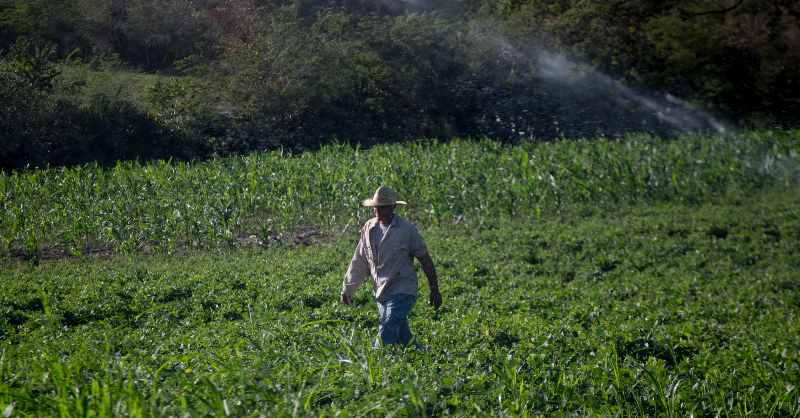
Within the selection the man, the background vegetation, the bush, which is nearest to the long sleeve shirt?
the man

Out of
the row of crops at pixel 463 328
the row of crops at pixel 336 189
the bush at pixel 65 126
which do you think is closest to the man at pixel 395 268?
the row of crops at pixel 463 328

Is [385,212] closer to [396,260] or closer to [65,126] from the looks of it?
[396,260]

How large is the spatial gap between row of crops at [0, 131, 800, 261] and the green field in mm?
66

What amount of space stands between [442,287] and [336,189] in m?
5.17

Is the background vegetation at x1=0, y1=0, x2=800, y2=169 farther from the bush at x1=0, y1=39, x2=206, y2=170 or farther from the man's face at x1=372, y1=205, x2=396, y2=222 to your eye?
the man's face at x1=372, y1=205, x2=396, y2=222

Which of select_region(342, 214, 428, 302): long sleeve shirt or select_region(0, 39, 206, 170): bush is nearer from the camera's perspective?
select_region(342, 214, 428, 302): long sleeve shirt

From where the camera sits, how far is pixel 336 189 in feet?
Result: 39.7

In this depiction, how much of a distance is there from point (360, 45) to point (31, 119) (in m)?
12.9

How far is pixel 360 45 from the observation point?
2450 centimetres

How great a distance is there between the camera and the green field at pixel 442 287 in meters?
3.33

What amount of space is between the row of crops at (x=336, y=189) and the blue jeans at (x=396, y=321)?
5.98 meters

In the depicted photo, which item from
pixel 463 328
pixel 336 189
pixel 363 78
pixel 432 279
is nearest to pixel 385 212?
pixel 432 279

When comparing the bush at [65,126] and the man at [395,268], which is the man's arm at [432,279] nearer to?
the man at [395,268]

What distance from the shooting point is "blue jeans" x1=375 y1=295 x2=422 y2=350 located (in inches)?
190
